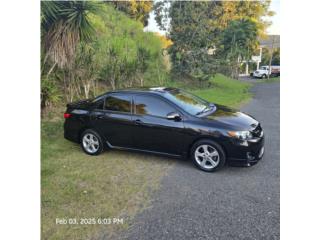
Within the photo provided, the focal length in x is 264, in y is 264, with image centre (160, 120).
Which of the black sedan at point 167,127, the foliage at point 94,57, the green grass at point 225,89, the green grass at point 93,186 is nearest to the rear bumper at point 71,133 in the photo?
the black sedan at point 167,127

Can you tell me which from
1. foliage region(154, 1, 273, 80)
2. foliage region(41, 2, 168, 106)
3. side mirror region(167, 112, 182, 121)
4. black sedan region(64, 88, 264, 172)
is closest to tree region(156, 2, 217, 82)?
foliage region(154, 1, 273, 80)

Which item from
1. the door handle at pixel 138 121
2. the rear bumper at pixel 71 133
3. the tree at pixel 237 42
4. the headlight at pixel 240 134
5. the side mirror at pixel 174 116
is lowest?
the rear bumper at pixel 71 133

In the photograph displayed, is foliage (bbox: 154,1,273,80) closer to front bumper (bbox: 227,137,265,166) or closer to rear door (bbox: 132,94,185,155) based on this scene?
rear door (bbox: 132,94,185,155)

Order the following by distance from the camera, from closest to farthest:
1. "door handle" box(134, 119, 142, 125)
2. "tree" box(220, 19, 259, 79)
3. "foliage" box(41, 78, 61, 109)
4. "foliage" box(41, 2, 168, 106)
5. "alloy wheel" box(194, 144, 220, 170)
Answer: "alloy wheel" box(194, 144, 220, 170)
"door handle" box(134, 119, 142, 125)
"foliage" box(41, 2, 168, 106)
"foliage" box(41, 78, 61, 109)
"tree" box(220, 19, 259, 79)

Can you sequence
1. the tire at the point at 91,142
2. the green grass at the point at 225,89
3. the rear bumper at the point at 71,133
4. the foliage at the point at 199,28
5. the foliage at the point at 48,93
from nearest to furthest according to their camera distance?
the tire at the point at 91,142 → the rear bumper at the point at 71,133 → the foliage at the point at 48,93 → the green grass at the point at 225,89 → the foliage at the point at 199,28

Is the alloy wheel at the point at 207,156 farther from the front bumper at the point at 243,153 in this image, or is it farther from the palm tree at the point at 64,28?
the palm tree at the point at 64,28

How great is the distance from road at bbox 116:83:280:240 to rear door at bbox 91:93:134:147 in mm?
1120

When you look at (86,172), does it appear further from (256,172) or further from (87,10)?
(87,10)

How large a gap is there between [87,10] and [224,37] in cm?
1064

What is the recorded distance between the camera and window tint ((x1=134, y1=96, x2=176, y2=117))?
4.52m

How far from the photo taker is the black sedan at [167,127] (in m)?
4.11

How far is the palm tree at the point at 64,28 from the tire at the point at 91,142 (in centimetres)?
300
